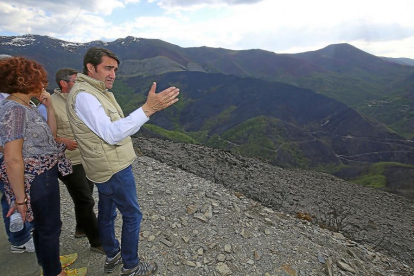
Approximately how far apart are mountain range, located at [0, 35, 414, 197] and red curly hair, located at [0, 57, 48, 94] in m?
11.5

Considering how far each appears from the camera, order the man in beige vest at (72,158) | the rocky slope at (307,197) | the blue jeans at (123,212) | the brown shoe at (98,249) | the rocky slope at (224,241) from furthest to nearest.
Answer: the rocky slope at (307,197) < the rocky slope at (224,241) < the brown shoe at (98,249) < the man in beige vest at (72,158) < the blue jeans at (123,212)

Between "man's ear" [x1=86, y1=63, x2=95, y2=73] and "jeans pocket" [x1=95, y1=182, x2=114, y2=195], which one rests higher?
"man's ear" [x1=86, y1=63, x2=95, y2=73]

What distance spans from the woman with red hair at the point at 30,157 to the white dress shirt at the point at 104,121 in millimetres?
469

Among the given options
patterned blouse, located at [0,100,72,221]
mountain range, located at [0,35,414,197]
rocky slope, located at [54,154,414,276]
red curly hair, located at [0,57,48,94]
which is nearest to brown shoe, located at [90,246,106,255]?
rocky slope, located at [54,154,414,276]

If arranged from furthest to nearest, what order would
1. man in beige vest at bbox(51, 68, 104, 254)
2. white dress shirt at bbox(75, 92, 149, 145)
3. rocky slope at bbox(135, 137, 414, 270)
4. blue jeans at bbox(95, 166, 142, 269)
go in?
rocky slope at bbox(135, 137, 414, 270), man in beige vest at bbox(51, 68, 104, 254), blue jeans at bbox(95, 166, 142, 269), white dress shirt at bbox(75, 92, 149, 145)

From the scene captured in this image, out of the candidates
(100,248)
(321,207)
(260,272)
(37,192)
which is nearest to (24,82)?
(37,192)

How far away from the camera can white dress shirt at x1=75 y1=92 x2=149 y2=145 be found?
2.16 m

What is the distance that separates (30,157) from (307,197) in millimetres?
11618

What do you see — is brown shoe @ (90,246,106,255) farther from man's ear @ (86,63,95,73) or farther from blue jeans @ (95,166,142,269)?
man's ear @ (86,63,95,73)

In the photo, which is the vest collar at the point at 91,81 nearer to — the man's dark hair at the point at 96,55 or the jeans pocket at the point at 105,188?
the man's dark hair at the point at 96,55

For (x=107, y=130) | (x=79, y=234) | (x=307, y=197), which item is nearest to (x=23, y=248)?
(x=79, y=234)

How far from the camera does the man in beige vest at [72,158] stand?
10.4 feet

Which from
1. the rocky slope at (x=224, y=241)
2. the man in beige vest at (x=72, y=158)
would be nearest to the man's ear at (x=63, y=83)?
the man in beige vest at (x=72, y=158)

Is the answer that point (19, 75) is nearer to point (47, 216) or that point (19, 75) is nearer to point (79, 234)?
point (47, 216)
